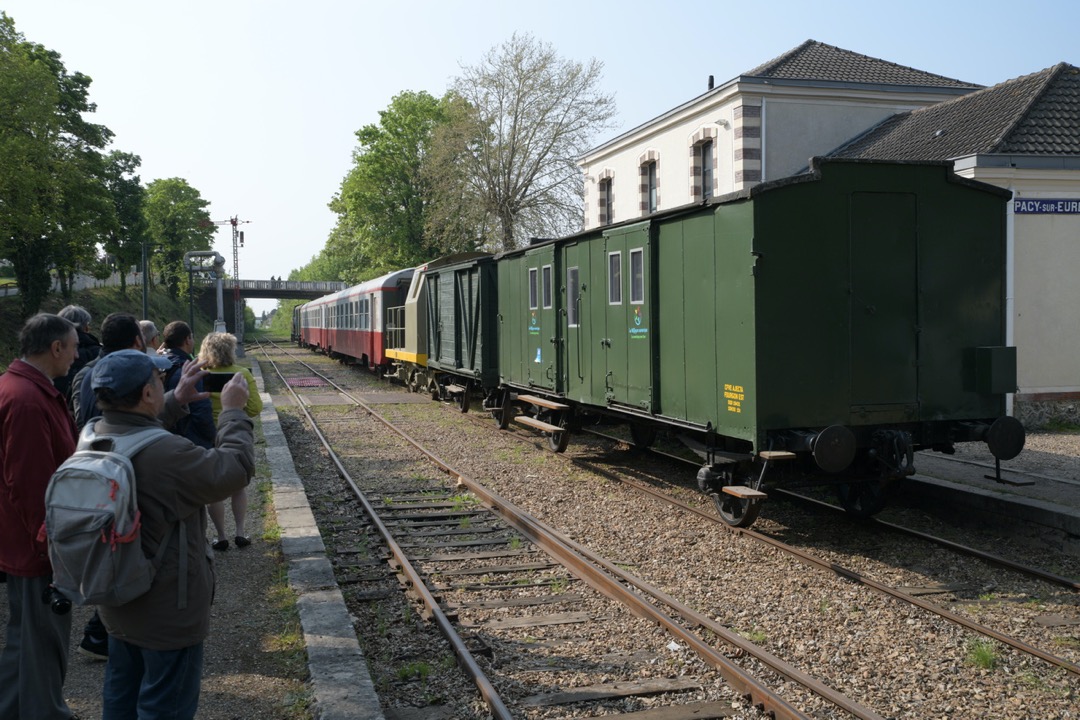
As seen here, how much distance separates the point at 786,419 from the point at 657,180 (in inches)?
704

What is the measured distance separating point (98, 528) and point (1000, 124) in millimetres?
16639

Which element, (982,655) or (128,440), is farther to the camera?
(982,655)

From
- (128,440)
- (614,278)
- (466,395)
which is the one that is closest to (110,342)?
(128,440)

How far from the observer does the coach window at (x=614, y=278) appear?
423 inches

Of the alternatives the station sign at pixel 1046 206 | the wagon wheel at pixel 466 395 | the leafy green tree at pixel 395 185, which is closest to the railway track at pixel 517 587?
the wagon wheel at pixel 466 395

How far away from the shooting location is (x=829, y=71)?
897 inches

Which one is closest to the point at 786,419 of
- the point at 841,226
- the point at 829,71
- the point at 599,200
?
the point at 841,226

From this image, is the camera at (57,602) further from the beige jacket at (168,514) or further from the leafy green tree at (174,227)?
the leafy green tree at (174,227)

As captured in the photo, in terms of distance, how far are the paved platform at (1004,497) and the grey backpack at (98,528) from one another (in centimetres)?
758

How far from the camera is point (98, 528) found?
3.02m

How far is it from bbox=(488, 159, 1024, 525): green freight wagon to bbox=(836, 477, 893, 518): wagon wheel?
0.07ft

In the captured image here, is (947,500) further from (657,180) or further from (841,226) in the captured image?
(657,180)

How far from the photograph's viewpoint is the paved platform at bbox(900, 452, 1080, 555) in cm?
808

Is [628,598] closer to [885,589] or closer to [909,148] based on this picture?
[885,589]
